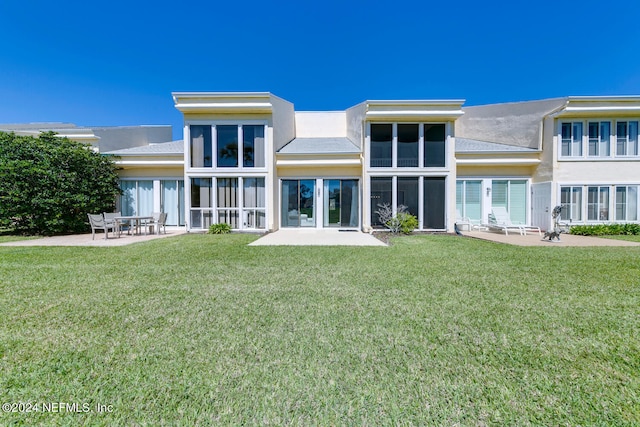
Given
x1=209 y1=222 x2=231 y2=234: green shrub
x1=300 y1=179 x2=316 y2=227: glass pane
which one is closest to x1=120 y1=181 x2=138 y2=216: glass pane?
x1=209 y1=222 x2=231 y2=234: green shrub

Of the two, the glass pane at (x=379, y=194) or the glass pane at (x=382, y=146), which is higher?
the glass pane at (x=382, y=146)

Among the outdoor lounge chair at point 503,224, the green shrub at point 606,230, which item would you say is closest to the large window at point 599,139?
the green shrub at point 606,230

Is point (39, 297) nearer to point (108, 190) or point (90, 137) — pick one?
point (108, 190)

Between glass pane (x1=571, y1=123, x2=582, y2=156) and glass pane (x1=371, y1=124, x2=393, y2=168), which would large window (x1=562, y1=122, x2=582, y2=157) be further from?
glass pane (x1=371, y1=124, x2=393, y2=168)

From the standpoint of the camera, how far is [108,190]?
14.8 meters

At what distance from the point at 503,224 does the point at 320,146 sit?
1072 cm

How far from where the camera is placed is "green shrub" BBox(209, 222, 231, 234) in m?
14.1

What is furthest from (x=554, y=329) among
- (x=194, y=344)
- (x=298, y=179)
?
(x=298, y=179)

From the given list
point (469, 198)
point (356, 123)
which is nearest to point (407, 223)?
point (469, 198)

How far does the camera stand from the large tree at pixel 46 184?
12961mm

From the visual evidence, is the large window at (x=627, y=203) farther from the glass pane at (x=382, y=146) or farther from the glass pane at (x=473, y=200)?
the glass pane at (x=382, y=146)

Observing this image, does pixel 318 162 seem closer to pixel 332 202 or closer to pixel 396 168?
pixel 332 202

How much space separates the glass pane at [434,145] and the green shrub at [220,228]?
1060cm

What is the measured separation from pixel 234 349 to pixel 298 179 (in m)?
12.8
